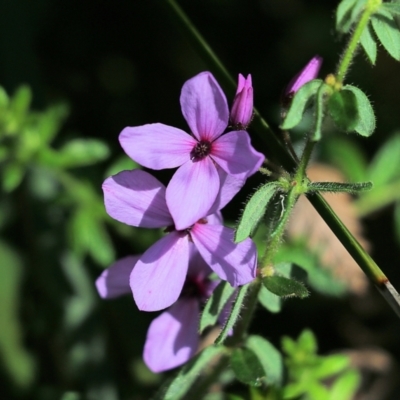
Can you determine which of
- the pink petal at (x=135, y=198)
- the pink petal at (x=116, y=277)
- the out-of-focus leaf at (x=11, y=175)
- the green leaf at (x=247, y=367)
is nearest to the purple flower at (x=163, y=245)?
the pink petal at (x=135, y=198)

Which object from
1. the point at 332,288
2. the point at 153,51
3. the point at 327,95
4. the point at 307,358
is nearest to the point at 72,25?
the point at 153,51

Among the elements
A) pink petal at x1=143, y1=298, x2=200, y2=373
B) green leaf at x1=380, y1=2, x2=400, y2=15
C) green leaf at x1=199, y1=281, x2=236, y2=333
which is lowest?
pink petal at x1=143, y1=298, x2=200, y2=373

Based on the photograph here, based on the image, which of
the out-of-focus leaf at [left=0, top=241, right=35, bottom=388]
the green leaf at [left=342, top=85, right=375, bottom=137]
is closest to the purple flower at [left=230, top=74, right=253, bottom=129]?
the green leaf at [left=342, top=85, right=375, bottom=137]

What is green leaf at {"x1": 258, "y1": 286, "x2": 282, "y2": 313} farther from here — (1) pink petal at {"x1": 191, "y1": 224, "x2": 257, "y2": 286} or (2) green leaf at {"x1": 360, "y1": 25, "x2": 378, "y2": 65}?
(2) green leaf at {"x1": 360, "y1": 25, "x2": 378, "y2": 65}

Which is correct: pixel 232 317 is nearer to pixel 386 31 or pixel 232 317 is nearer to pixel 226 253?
pixel 226 253

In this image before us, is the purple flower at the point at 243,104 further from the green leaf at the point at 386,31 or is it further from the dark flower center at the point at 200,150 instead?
the green leaf at the point at 386,31
